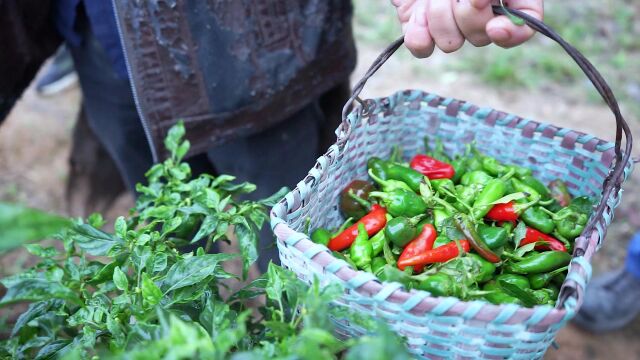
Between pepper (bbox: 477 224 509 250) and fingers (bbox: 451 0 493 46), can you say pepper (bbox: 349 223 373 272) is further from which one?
fingers (bbox: 451 0 493 46)

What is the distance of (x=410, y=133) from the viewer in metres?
1.57

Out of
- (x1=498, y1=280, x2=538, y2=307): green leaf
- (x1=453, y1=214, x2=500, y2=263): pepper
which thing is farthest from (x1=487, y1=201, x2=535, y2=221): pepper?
(x1=498, y1=280, x2=538, y2=307): green leaf

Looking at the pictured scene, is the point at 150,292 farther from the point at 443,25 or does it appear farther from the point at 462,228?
the point at 443,25

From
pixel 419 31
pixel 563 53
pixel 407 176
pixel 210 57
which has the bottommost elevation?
pixel 563 53

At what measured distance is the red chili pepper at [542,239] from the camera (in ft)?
4.04

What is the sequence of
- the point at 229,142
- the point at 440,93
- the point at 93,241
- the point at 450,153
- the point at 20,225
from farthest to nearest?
the point at 440,93, the point at 229,142, the point at 450,153, the point at 93,241, the point at 20,225

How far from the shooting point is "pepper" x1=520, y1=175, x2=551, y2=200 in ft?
4.47

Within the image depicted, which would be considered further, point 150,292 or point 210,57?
point 210,57

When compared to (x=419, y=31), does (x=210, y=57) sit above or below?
below

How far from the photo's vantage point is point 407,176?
1354mm

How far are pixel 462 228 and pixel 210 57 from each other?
81 centimetres

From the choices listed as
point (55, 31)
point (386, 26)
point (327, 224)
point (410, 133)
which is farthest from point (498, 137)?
point (386, 26)

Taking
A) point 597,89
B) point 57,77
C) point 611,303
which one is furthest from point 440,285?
point 57,77

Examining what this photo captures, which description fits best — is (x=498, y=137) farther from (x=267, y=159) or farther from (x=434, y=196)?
(x=267, y=159)
